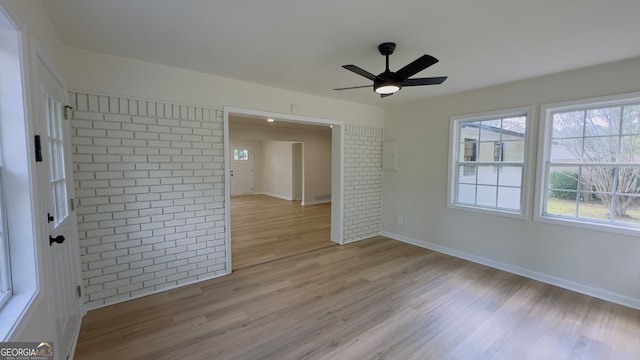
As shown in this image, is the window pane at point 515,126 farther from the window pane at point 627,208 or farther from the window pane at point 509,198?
the window pane at point 627,208

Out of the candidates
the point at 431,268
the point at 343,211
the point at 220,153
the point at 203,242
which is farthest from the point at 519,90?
the point at 203,242

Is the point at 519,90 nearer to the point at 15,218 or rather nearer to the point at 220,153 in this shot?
the point at 220,153

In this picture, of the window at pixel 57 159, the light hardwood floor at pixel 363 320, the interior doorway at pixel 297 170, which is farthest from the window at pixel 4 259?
the interior doorway at pixel 297 170

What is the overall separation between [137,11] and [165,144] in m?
1.37

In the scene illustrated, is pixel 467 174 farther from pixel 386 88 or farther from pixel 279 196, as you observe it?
pixel 279 196

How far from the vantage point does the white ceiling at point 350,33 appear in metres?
1.82

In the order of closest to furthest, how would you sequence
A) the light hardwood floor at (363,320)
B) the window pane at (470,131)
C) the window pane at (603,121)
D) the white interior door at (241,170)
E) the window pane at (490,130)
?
the light hardwood floor at (363,320) < the window pane at (603,121) < the window pane at (490,130) < the window pane at (470,131) < the white interior door at (241,170)

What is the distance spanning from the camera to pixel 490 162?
3.83m

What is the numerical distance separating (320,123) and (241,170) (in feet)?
22.7

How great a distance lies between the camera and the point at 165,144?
2922 millimetres

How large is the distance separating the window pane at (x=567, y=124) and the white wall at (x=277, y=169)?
7.39 meters

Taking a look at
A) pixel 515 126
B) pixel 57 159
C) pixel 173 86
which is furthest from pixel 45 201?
pixel 515 126

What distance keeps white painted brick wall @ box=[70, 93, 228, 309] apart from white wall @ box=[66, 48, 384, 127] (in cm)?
12

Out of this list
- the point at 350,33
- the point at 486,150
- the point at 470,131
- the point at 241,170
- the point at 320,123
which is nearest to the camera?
the point at 350,33
